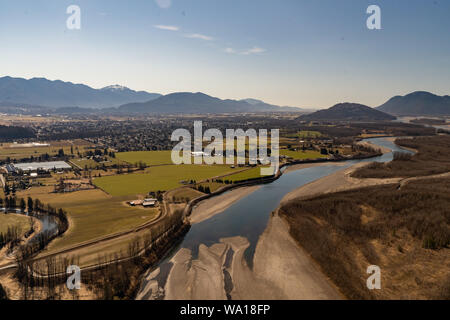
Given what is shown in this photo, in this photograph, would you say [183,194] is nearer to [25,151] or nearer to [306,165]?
[306,165]

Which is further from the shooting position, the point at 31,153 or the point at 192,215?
the point at 31,153

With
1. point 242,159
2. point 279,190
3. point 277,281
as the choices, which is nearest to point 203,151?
point 242,159

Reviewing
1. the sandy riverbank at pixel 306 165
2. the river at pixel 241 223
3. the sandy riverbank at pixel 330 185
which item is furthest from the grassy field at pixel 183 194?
the sandy riverbank at pixel 306 165

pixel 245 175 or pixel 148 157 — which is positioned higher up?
pixel 148 157

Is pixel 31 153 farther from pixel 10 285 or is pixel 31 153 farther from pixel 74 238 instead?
pixel 10 285

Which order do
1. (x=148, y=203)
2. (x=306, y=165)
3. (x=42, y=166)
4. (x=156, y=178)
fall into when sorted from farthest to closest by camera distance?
1. (x=306, y=165)
2. (x=42, y=166)
3. (x=156, y=178)
4. (x=148, y=203)

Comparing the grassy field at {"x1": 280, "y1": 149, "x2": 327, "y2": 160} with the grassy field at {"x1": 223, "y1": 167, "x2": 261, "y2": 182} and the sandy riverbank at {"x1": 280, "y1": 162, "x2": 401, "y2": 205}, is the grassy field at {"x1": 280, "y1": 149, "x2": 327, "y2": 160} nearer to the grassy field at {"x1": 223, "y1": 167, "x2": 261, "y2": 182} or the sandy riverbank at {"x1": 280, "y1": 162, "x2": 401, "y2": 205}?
the grassy field at {"x1": 223, "y1": 167, "x2": 261, "y2": 182}

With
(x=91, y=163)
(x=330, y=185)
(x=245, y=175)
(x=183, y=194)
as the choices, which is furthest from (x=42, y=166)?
(x=330, y=185)

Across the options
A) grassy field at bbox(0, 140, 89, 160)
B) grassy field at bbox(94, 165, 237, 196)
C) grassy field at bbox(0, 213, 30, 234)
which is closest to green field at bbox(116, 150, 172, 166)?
grassy field at bbox(94, 165, 237, 196)
